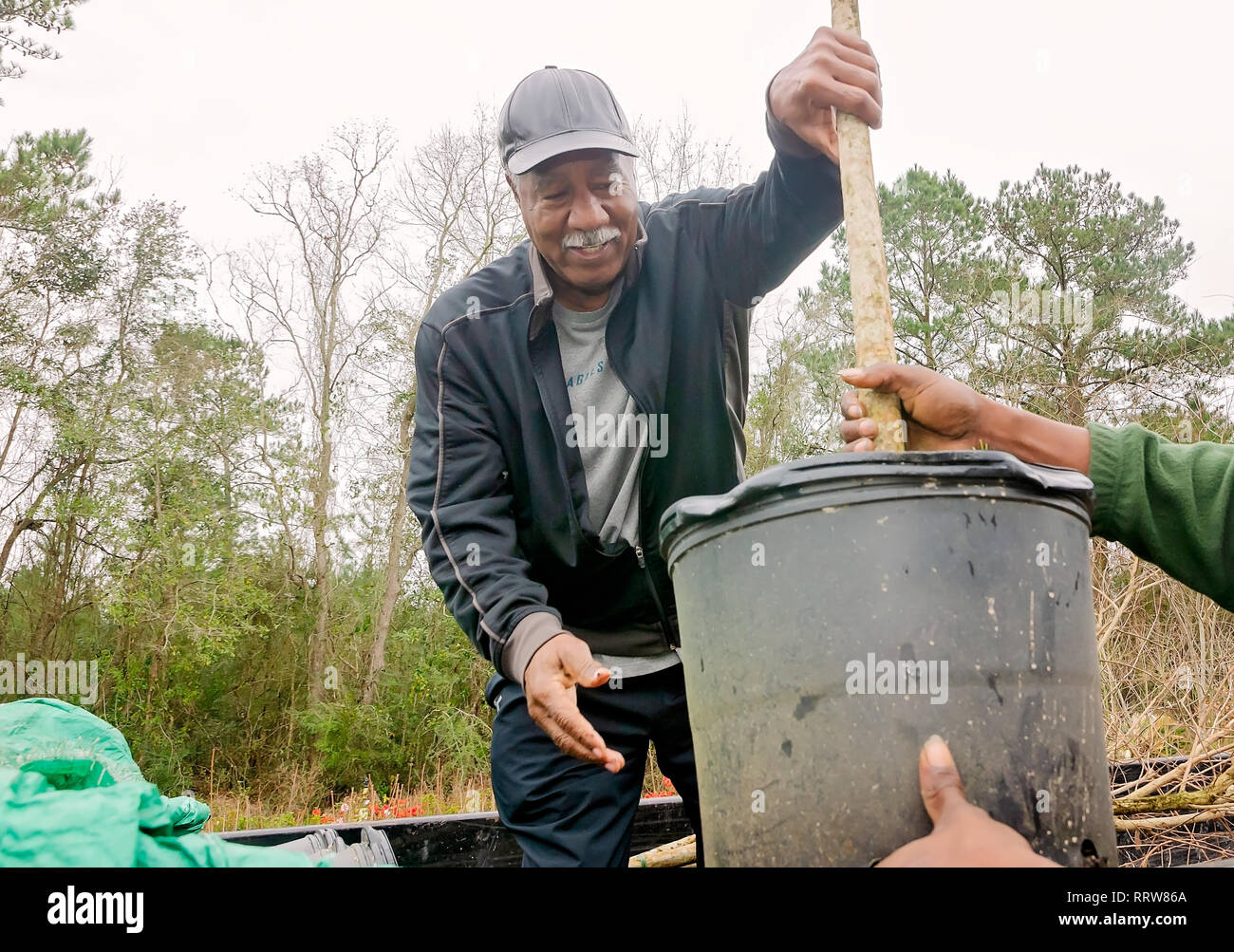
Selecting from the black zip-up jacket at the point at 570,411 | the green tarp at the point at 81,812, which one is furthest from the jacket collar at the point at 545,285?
the green tarp at the point at 81,812

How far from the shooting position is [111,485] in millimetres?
15156

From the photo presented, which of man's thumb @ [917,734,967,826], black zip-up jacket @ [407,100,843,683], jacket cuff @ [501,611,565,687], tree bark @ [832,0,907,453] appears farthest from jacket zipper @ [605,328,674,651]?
man's thumb @ [917,734,967,826]

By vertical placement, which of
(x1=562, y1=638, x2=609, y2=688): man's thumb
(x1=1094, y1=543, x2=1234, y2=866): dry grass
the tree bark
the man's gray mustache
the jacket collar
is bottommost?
(x1=1094, y1=543, x2=1234, y2=866): dry grass

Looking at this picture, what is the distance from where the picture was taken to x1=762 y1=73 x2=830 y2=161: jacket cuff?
1.89m

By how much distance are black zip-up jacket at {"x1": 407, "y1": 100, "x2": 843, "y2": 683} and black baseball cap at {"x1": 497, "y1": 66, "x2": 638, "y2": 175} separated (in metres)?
0.28

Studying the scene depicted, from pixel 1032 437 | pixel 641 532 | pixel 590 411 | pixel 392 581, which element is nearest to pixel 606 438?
pixel 590 411

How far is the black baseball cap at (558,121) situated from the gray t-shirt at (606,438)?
0.38m

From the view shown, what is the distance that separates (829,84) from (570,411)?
39.0 inches

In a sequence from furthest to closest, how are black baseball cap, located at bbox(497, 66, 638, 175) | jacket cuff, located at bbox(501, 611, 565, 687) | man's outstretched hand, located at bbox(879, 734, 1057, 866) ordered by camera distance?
black baseball cap, located at bbox(497, 66, 638, 175), jacket cuff, located at bbox(501, 611, 565, 687), man's outstretched hand, located at bbox(879, 734, 1057, 866)

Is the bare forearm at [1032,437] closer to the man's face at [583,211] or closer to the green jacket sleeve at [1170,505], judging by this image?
the green jacket sleeve at [1170,505]

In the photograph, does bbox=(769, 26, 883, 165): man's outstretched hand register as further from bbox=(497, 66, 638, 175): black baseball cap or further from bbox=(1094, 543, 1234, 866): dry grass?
bbox=(1094, 543, 1234, 866): dry grass

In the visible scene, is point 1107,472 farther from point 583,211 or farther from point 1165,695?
point 1165,695

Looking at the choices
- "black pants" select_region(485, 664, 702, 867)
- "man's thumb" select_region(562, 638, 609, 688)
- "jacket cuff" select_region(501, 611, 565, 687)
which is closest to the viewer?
"man's thumb" select_region(562, 638, 609, 688)
